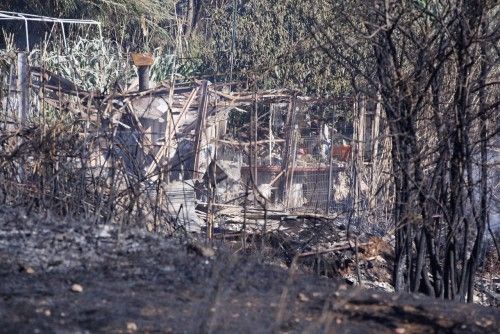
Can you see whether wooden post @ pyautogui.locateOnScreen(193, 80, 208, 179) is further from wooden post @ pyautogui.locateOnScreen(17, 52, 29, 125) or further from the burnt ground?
Result: the burnt ground

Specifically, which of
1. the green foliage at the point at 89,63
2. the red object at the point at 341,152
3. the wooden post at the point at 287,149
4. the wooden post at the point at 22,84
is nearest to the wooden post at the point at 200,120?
the wooden post at the point at 287,149

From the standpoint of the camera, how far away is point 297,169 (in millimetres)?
12766

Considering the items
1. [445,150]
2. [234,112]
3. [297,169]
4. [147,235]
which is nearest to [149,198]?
[147,235]

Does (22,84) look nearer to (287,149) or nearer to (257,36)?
(287,149)

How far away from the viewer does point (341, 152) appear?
42.1 ft

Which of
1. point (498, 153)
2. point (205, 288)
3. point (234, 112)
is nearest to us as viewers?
point (205, 288)

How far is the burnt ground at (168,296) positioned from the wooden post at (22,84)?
3615 millimetres

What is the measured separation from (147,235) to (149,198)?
1.69 metres

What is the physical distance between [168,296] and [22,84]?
5745 mm

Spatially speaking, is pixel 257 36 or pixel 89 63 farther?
pixel 257 36

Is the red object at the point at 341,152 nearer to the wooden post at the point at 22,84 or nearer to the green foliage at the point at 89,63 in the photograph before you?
the green foliage at the point at 89,63

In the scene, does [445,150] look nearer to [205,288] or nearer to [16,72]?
[205,288]

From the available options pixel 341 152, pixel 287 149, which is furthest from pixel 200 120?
pixel 341 152

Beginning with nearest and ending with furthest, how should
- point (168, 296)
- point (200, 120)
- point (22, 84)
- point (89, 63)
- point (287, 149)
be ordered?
point (168, 296) → point (22, 84) → point (200, 120) → point (287, 149) → point (89, 63)
